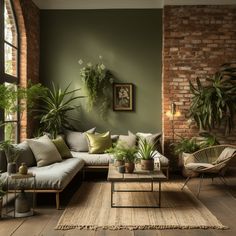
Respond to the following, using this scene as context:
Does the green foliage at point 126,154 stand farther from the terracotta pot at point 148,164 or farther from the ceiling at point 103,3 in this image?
the ceiling at point 103,3

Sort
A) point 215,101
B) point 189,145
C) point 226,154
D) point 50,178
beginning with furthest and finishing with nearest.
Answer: point 189,145 < point 215,101 < point 226,154 < point 50,178

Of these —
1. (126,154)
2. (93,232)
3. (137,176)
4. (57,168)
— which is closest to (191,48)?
(126,154)

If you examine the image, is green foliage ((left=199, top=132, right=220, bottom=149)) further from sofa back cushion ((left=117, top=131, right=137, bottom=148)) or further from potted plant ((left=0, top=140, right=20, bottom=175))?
potted plant ((left=0, top=140, right=20, bottom=175))

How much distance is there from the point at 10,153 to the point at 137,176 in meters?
1.77

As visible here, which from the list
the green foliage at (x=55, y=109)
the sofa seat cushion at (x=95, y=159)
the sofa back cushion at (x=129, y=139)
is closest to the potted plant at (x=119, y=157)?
the sofa seat cushion at (x=95, y=159)

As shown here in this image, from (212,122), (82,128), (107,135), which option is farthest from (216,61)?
(82,128)

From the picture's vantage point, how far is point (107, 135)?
21.3ft

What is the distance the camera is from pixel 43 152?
16.2ft

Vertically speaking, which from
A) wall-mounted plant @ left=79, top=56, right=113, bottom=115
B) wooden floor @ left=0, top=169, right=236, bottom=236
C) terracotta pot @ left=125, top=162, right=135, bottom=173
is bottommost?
wooden floor @ left=0, top=169, right=236, bottom=236

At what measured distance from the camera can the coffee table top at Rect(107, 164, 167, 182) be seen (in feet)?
13.5

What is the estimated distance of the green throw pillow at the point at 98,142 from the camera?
6.32m

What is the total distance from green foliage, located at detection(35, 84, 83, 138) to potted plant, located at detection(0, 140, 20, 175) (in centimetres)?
193

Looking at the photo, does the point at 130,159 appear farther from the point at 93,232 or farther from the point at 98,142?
the point at 98,142

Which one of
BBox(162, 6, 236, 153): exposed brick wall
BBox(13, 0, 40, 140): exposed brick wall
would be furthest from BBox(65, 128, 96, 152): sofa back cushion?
BBox(162, 6, 236, 153): exposed brick wall
